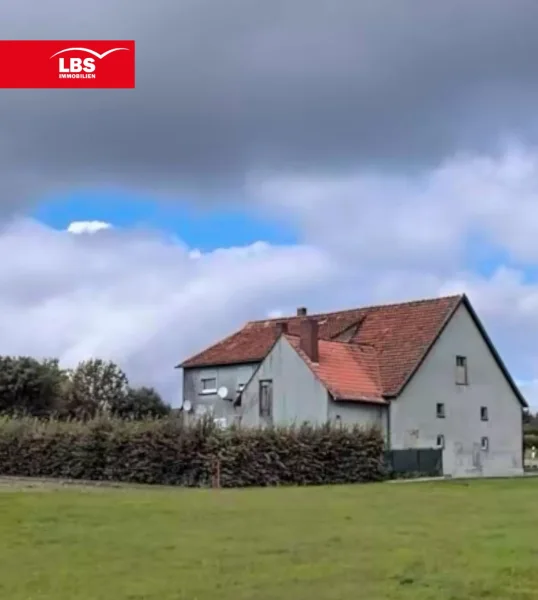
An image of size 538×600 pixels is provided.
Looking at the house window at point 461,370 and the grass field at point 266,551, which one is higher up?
the house window at point 461,370

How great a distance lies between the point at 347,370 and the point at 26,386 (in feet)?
132

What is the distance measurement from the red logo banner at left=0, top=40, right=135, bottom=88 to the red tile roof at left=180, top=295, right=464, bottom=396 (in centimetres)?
3023

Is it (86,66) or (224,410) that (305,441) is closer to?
(224,410)

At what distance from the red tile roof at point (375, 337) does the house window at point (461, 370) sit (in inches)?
98.0

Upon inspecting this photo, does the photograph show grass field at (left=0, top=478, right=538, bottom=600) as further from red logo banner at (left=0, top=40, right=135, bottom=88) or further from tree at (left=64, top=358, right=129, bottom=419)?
tree at (left=64, top=358, right=129, bottom=419)

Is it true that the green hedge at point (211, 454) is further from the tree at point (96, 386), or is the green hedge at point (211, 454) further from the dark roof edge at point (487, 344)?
the tree at point (96, 386)

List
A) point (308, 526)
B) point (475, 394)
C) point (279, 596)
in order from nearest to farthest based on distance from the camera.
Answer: point (279, 596)
point (308, 526)
point (475, 394)

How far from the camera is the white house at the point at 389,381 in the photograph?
1933 inches

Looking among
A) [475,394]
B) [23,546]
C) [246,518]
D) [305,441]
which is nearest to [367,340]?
[475,394]

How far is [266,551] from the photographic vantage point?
45.5ft

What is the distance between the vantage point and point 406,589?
10.6 m

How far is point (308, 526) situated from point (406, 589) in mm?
7093

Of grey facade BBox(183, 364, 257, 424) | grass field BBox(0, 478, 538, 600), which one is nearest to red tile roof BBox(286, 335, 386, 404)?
grey facade BBox(183, 364, 257, 424)

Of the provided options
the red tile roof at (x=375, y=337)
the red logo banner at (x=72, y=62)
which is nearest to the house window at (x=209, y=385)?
the red tile roof at (x=375, y=337)
